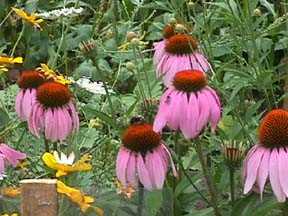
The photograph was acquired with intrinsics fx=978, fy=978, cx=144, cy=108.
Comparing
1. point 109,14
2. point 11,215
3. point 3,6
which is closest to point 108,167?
point 11,215

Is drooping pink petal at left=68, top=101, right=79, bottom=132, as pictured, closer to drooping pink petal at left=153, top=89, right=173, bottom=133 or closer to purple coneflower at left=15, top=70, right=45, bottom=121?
purple coneflower at left=15, top=70, right=45, bottom=121

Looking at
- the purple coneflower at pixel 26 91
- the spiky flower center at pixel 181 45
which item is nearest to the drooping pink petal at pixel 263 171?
the spiky flower center at pixel 181 45

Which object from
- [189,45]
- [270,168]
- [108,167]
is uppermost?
[189,45]

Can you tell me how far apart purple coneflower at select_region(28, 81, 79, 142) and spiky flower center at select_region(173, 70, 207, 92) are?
0.22m

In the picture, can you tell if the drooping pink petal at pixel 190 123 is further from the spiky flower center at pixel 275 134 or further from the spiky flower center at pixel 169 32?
the spiky flower center at pixel 169 32

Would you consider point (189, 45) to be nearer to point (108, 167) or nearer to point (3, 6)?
point (108, 167)

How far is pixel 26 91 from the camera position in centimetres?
161

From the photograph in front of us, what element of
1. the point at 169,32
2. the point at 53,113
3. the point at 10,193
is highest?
the point at 169,32

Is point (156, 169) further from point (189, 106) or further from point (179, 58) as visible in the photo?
point (179, 58)

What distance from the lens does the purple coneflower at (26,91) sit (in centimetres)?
158

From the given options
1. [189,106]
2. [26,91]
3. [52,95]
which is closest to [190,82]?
[189,106]

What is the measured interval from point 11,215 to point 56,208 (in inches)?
6.2

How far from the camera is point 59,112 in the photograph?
151 centimetres

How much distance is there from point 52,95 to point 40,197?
285 mm
